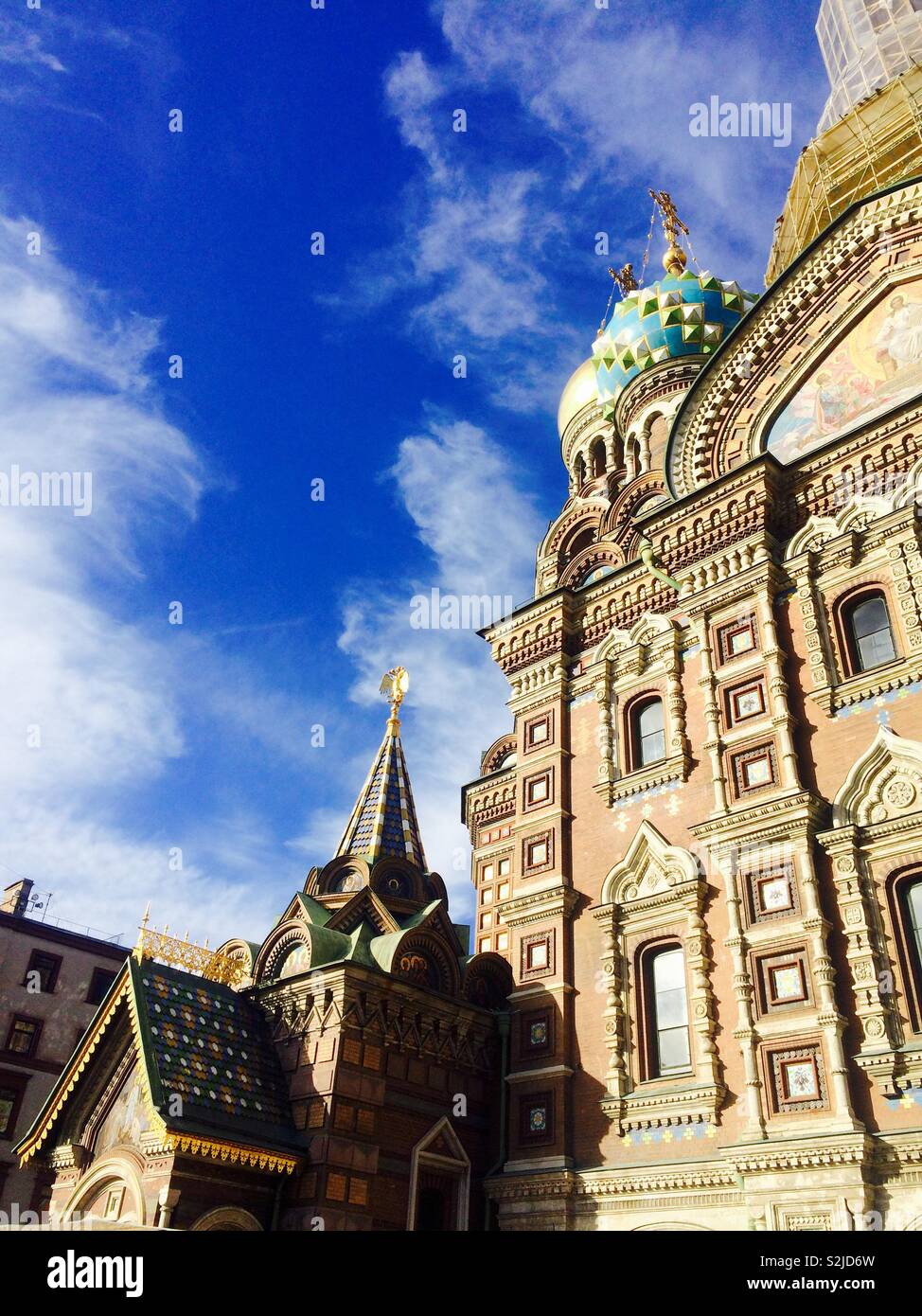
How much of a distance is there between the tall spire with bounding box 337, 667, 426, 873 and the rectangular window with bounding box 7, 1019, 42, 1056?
498 inches

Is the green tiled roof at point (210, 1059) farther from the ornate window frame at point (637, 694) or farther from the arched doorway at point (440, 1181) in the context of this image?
the ornate window frame at point (637, 694)

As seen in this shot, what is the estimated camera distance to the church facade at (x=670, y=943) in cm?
1124

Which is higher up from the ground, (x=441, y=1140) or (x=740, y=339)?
(x=740, y=339)

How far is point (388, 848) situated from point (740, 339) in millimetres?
11106

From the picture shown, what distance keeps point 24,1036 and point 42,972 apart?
5.85ft

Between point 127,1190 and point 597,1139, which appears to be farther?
point 597,1139

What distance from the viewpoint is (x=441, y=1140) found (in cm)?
1361

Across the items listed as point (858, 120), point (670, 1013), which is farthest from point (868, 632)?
point (858, 120)

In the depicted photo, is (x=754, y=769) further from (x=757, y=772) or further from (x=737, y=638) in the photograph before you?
(x=737, y=638)

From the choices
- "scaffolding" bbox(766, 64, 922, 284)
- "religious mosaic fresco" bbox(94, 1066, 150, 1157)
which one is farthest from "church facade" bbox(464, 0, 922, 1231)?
"religious mosaic fresco" bbox(94, 1066, 150, 1157)

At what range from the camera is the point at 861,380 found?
15406mm

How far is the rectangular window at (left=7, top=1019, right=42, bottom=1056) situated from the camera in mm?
26109
